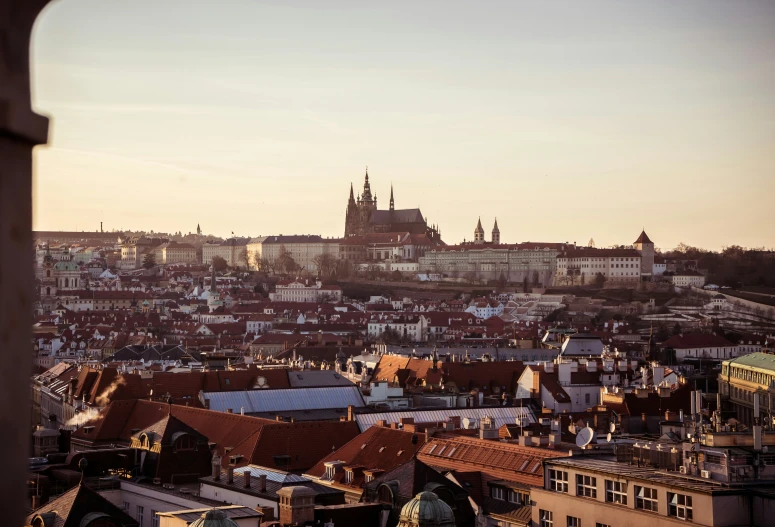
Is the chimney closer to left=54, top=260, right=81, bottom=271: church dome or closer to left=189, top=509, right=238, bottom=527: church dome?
left=189, top=509, right=238, bottom=527: church dome

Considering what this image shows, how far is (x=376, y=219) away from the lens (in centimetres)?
11931

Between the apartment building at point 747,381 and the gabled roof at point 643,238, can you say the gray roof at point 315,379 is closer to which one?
the apartment building at point 747,381

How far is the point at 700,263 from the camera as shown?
92.9 metres

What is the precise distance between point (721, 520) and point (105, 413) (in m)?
16.3

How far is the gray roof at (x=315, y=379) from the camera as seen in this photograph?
29.8 metres

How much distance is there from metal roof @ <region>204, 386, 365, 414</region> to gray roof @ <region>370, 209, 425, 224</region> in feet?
299

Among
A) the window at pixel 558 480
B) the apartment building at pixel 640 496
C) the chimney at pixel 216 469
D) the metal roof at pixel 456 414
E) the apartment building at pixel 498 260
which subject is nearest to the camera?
the apartment building at pixel 640 496

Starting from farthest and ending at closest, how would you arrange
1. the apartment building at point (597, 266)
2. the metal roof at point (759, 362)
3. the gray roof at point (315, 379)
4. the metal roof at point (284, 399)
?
the apartment building at point (597, 266) → the metal roof at point (759, 362) → the gray roof at point (315, 379) → the metal roof at point (284, 399)

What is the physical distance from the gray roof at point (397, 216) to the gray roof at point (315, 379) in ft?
288

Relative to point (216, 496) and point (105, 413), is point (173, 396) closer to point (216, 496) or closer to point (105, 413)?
point (105, 413)

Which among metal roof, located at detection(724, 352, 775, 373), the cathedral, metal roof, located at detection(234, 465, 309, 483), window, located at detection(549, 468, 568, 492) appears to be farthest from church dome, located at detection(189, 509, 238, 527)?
the cathedral

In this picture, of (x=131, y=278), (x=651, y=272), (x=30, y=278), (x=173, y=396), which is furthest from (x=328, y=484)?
(x=131, y=278)

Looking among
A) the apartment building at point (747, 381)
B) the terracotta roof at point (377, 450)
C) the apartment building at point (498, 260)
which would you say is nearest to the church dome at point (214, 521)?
the terracotta roof at point (377, 450)

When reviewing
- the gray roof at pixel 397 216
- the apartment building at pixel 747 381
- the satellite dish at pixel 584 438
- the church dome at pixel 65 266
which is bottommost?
the apartment building at pixel 747 381
